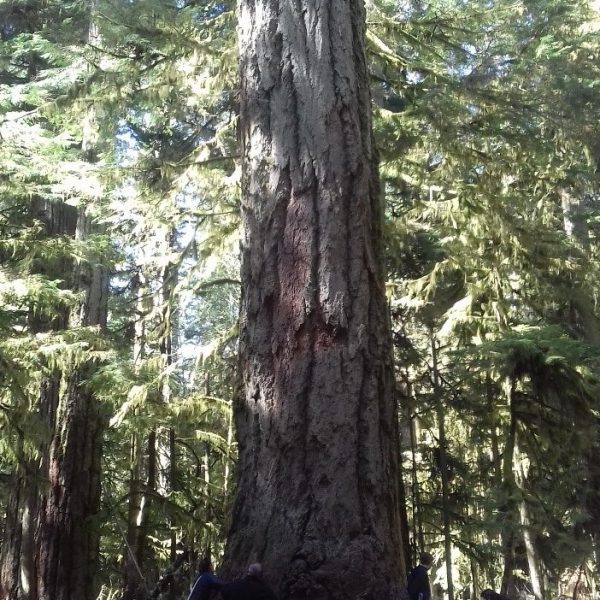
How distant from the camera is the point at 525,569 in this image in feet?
45.7

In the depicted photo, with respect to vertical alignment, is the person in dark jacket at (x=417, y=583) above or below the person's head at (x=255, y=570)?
below

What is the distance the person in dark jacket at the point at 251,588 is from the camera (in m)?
2.53

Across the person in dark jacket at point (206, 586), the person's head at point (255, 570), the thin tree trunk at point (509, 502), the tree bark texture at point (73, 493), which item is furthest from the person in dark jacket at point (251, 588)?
the tree bark texture at point (73, 493)

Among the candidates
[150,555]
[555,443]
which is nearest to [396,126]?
[555,443]

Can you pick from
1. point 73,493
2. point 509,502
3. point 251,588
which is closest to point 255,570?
point 251,588

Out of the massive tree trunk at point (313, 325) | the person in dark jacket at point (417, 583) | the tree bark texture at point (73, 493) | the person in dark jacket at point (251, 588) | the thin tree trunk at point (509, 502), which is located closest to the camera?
the person in dark jacket at point (251, 588)

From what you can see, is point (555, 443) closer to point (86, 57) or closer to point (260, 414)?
point (260, 414)

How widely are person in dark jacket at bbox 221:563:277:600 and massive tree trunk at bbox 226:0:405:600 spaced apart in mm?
97

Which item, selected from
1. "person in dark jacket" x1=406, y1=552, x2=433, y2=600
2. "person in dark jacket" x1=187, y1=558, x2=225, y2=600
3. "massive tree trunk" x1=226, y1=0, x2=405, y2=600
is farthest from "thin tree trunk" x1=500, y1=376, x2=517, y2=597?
"person in dark jacket" x1=187, y1=558, x2=225, y2=600

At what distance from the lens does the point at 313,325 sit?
2.97m

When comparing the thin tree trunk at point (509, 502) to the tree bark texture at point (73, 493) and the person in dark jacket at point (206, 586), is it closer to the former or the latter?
the tree bark texture at point (73, 493)

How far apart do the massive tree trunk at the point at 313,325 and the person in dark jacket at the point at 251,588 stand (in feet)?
0.32

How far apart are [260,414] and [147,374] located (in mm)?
5330

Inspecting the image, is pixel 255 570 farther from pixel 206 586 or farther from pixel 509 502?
pixel 509 502
